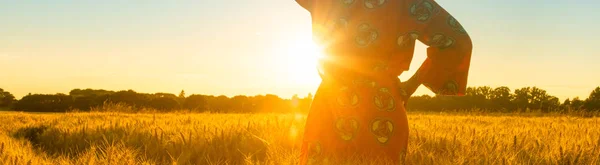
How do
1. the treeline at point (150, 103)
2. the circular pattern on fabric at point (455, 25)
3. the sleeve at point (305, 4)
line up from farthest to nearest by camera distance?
the treeline at point (150, 103), the sleeve at point (305, 4), the circular pattern on fabric at point (455, 25)

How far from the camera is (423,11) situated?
214 cm

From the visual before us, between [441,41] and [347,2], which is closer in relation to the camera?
[441,41]

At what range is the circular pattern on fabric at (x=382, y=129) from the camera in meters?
2.22

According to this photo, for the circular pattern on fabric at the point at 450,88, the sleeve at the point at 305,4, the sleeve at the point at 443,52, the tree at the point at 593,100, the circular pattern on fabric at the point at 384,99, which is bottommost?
the circular pattern on fabric at the point at 384,99

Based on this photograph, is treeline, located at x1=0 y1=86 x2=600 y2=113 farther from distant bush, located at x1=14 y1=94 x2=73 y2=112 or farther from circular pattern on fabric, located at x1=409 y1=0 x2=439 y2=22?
circular pattern on fabric, located at x1=409 y1=0 x2=439 y2=22

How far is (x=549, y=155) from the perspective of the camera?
8.95 feet

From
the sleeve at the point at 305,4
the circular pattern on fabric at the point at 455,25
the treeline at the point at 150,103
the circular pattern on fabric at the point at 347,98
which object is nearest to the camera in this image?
the circular pattern on fabric at the point at 455,25

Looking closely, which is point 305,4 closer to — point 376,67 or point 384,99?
point 376,67

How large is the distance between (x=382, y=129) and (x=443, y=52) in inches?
17.3

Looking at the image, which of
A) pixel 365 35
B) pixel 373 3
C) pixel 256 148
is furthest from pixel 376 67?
pixel 256 148

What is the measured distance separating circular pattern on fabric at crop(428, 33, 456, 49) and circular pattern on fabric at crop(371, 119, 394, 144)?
1.33ft

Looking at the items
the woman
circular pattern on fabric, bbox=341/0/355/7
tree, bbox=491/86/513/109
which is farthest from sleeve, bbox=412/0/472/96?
tree, bbox=491/86/513/109

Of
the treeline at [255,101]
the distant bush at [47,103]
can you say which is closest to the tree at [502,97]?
the treeline at [255,101]

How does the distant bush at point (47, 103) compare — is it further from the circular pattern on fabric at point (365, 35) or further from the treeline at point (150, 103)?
the circular pattern on fabric at point (365, 35)
